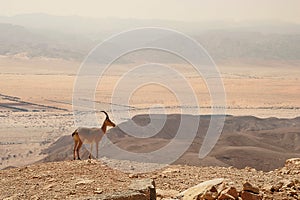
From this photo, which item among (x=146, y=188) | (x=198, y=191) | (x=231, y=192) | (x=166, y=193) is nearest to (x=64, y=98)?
(x=166, y=193)

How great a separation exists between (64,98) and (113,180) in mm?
48501

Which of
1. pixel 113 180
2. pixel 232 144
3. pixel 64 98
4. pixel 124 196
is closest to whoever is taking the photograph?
pixel 124 196

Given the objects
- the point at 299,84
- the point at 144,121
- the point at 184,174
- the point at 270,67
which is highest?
the point at 270,67

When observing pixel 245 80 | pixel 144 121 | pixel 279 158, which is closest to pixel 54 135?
pixel 144 121

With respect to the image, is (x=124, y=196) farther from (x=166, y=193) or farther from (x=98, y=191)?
(x=166, y=193)

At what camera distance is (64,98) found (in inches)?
2192

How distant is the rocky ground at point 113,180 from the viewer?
6.91m

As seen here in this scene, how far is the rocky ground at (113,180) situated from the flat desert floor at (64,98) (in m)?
17.6

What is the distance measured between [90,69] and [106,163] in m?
66.3

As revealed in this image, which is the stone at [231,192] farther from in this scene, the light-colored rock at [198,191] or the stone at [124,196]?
the stone at [124,196]

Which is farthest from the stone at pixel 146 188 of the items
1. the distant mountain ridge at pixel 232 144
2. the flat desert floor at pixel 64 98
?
the flat desert floor at pixel 64 98

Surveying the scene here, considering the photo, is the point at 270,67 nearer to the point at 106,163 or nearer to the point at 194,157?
the point at 194,157

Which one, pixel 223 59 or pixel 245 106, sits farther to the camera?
pixel 223 59

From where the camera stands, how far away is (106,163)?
9734mm
